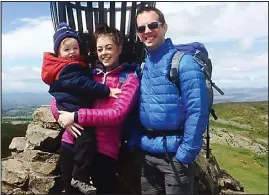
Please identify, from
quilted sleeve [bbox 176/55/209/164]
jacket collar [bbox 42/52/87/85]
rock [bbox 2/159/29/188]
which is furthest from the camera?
rock [bbox 2/159/29/188]

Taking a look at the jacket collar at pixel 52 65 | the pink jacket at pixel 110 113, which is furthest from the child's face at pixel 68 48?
the pink jacket at pixel 110 113

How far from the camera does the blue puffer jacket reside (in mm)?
3703

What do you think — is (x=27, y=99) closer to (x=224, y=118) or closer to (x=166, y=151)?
(x=166, y=151)

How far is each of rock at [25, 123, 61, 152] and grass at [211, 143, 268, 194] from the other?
2670mm

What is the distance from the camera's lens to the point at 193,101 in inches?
146

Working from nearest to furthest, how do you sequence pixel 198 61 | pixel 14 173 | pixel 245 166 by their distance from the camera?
pixel 198 61
pixel 14 173
pixel 245 166

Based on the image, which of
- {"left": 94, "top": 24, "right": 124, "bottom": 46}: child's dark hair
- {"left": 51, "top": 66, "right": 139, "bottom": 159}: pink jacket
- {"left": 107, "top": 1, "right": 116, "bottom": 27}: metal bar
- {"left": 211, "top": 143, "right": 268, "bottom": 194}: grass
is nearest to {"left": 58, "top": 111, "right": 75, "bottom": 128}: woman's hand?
{"left": 51, "top": 66, "right": 139, "bottom": 159}: pink jacket

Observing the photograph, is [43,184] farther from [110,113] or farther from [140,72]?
[140,72]

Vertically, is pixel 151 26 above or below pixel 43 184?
above

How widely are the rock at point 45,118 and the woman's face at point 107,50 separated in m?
1.88

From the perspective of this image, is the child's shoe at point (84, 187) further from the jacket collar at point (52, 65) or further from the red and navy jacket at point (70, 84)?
the jacket collar at point (52, 65)

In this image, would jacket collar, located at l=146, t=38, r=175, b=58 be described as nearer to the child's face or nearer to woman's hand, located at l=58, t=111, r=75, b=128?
the child's face

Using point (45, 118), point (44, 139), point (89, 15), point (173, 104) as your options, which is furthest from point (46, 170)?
point (173, 104)

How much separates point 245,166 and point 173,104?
9.37ft
